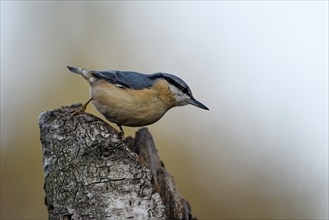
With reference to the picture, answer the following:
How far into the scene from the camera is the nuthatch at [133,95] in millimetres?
2713

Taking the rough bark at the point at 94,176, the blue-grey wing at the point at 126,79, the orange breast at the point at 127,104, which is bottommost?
the rough bark at the point at 94,176

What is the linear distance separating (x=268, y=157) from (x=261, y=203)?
1.19 ft

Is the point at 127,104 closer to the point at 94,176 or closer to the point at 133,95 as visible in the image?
the point at 133,95

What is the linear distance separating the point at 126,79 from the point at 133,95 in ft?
0.34

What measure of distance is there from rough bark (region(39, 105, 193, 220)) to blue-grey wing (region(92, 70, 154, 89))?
21.8 inches

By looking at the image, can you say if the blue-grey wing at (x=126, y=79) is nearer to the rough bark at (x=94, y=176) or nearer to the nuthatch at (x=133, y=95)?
the nuthatch at (x=133, y=95)

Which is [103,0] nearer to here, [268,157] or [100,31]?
[100,31]

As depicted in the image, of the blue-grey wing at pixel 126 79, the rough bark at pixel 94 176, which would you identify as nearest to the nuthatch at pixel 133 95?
the blue-grey wing at pixel 126 79

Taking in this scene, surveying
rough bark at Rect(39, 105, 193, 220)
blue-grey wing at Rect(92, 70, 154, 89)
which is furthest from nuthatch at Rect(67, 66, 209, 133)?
rough bark at Rect(39, 105, 193, 220)

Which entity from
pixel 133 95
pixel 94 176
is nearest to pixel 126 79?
pixel 133 95

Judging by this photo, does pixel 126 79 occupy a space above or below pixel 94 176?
above

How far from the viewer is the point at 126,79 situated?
9.16ft

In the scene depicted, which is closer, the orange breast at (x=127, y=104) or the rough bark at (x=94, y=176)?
the rough bark at (x=94, y=176)

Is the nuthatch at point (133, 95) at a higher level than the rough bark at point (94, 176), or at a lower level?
higher
